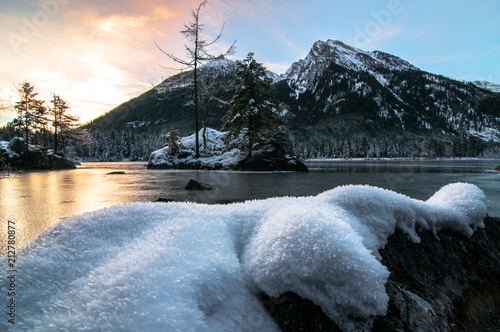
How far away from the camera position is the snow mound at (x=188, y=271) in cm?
102

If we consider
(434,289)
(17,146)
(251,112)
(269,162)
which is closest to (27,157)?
(17,146)

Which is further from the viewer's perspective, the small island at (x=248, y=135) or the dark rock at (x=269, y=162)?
the small island at (x=248, y=135)

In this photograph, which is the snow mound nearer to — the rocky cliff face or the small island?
the rocky cliff face

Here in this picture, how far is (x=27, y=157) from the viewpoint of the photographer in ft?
66.8

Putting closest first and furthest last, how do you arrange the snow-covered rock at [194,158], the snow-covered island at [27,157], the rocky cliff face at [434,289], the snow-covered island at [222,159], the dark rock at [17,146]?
the rocky cliff face at [434,289] < the snow-covered island at [222,159] < the snow-covered rock at [194,158] < the snow-covered island at [27,157] < the dark rock at [17,146]

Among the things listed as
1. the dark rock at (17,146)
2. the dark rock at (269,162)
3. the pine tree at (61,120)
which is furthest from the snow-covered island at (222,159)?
the pine tree at (61,120)

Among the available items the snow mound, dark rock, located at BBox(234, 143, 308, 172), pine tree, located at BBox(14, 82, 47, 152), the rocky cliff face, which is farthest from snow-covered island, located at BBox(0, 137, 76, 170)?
the rocky cliff face

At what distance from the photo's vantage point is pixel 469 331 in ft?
6.55

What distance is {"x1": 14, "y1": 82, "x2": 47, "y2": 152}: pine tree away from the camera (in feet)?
85.8

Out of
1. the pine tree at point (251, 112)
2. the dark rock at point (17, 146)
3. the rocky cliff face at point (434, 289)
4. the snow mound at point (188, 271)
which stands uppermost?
the pine tree at point (251, 112)

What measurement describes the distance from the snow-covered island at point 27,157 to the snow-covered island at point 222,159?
9461 millimetres

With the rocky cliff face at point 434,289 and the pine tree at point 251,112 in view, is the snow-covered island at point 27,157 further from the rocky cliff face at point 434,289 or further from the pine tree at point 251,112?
the rocky cliff face at point 434,289

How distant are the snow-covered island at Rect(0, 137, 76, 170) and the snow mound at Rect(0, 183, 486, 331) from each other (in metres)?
24.3

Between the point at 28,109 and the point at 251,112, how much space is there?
88.9 ft
